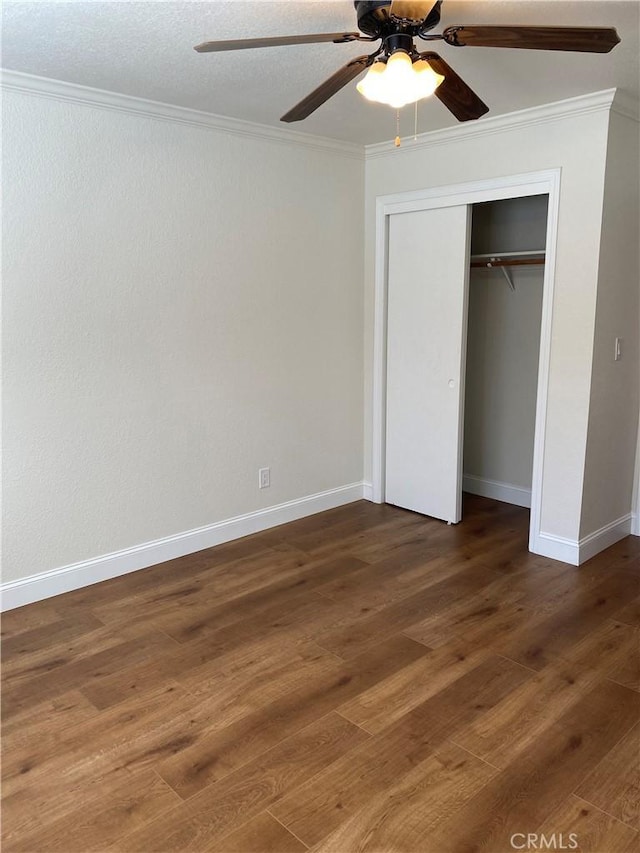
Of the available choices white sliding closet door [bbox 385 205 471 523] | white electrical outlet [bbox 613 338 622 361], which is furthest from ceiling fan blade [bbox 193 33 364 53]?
white electrical outlet [bbox 613 338 622 361]

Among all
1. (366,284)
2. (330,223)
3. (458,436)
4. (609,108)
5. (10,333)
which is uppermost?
(609,108)

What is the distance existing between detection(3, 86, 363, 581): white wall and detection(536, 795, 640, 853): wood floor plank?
7.82ft

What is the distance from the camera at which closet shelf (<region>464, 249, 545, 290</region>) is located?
159 inches

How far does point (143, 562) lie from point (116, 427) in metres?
0.77

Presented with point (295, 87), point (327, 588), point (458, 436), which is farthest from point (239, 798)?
point (295, 87)

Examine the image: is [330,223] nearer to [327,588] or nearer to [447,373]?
[447,373]

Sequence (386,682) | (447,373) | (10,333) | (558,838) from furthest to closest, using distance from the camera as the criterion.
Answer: (447,373), (10,333), (386,682), (558,838)

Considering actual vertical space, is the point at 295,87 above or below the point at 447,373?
above

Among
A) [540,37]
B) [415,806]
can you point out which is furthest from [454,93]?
[415,806]

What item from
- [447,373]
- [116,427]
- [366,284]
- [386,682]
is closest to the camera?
[386,682]

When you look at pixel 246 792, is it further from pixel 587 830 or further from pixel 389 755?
pixel 587 830

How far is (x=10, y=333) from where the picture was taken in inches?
115

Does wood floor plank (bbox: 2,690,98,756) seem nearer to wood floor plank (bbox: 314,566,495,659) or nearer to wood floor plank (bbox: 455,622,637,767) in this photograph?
wood floor plank (bbox: 314,566,495,659)

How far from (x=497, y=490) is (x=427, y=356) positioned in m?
1.22
